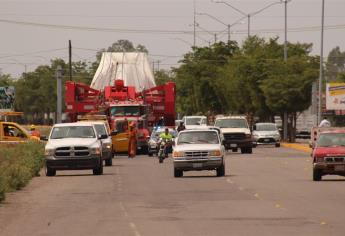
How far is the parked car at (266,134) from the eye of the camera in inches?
2906

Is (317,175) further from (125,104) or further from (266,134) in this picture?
(266,134)

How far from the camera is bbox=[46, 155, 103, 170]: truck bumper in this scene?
3872cm

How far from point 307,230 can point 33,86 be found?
440ft

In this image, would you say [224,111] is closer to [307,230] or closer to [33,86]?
[33,86]

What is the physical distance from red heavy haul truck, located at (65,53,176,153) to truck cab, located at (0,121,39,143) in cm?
484

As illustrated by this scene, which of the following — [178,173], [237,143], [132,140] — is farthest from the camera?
[237,143]

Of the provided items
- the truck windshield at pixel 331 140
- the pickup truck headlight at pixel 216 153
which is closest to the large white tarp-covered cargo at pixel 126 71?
the pickup truck headlight at pixel 216 153

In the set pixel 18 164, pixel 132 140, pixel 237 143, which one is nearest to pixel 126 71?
pixel 132 140

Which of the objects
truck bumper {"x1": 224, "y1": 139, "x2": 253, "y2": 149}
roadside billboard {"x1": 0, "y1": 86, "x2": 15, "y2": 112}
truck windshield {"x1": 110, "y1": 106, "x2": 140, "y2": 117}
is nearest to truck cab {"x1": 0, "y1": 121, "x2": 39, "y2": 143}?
roadside billboard {"x1": 0, "y1": 86, "x2": 15, "y2": 112}

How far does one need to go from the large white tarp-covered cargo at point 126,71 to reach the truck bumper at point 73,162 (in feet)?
79.0

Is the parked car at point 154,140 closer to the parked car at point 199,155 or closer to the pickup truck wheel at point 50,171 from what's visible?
the pickup truck wheel at point 50,171

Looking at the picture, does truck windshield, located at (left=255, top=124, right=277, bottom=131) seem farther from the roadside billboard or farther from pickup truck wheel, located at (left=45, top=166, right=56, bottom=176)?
pickup truck wheel, located at (left=45, top=166, right=56, bottom=176)

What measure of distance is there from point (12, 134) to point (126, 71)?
11.3m

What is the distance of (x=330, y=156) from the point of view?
110 feet
